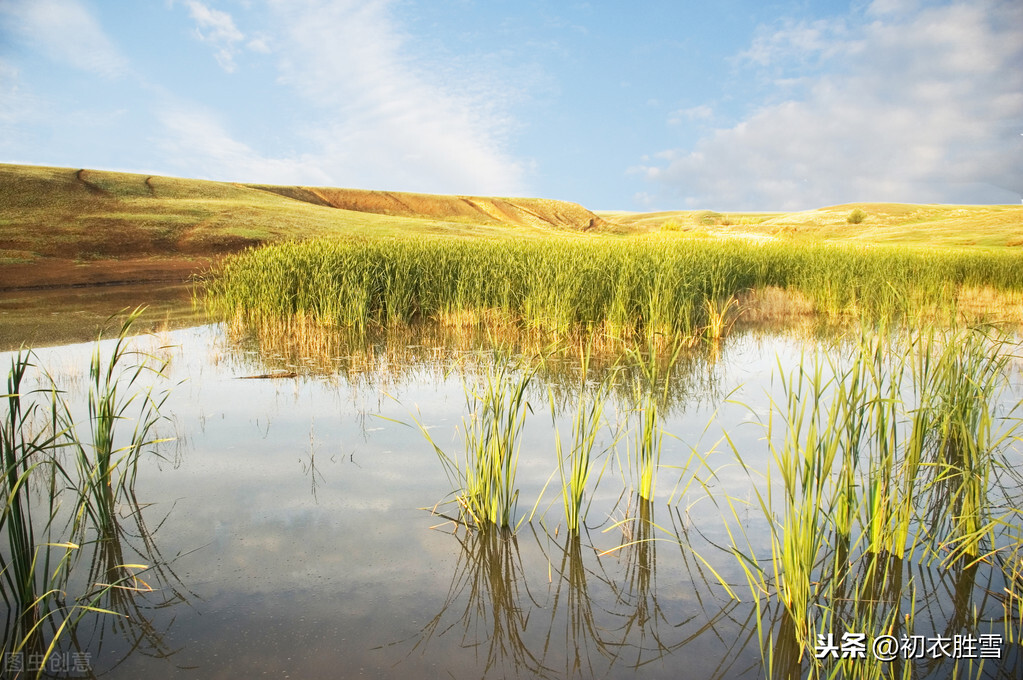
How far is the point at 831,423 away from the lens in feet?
8.52

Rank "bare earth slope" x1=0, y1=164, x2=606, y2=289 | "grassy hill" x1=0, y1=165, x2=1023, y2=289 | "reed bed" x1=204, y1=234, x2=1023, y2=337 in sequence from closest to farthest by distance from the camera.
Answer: "reed bed" x1=204, y1=234, x2=1023, y2=337
"bare earth slope" x1=0, y1=164, x2=606, y2=289
"grassy hill" x1=0, y1=165, x2=1023, y2=289

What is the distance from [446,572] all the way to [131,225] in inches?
1064

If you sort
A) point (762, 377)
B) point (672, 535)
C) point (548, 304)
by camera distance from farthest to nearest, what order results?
point (548, 304)
point (762, 377)
point (672, 535)

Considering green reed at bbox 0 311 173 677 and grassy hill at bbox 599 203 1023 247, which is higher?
grassy hill at bbox 599 203 1023 247

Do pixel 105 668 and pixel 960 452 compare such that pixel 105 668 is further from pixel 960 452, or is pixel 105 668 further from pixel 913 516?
pixel 960 452

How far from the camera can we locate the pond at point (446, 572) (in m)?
2.26

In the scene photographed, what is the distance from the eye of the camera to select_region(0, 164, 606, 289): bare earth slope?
19922 millimetres

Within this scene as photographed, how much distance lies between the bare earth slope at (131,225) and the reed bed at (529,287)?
1038 centimetres

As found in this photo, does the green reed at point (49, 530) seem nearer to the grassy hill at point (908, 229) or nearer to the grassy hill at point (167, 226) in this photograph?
the grassy hill at point (167, 226)

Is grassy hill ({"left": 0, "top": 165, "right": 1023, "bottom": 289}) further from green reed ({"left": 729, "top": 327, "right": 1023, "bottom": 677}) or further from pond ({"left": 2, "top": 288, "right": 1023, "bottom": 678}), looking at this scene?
green reed ({"left": 729, "top": 327, "right": 1023, "bottom": 677})

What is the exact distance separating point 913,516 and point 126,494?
412 cm

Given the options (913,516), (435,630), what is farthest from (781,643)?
(913,516)

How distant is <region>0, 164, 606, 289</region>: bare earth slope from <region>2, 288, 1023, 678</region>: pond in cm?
1699

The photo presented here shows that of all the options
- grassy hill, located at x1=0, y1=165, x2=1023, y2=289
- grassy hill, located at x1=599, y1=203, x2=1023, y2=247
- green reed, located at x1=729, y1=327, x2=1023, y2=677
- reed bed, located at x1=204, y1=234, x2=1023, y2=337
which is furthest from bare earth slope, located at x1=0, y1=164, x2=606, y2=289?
green reed, located at x1=729, y1=327, x2=1023, y2=677
